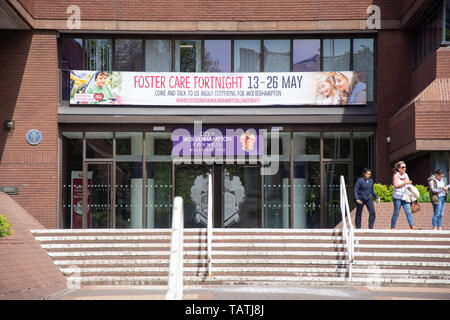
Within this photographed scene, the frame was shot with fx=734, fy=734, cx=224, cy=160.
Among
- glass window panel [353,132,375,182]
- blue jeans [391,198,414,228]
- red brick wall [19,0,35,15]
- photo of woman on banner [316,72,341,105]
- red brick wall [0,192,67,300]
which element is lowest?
red brick wall [0,192,67,300]

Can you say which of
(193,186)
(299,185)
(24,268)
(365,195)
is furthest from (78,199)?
(365,195)

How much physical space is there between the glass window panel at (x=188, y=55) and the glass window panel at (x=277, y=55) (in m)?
2.04

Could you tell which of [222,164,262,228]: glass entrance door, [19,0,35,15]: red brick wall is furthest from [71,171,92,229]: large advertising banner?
[19,0,35,15]: red brick wall

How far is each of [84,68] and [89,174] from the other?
126 inches

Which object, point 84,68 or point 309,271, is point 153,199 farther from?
point 309,271

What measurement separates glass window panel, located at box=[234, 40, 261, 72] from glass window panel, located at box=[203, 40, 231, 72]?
0.80 ft

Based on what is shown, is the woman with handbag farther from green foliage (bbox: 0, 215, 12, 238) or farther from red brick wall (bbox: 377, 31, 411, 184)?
green foliage (bbox: 0, 215, 12, 238)

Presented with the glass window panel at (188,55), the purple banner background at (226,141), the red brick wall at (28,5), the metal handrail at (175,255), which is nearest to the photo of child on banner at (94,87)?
the glass window panel at (188,55)

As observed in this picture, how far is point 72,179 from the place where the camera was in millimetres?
21891

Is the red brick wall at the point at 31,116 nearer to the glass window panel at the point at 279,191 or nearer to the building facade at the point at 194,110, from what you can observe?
the building facade at the point at 194,110

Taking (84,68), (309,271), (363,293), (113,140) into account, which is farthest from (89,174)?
(363,293)

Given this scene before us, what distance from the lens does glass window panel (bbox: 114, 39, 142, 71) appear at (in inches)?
874

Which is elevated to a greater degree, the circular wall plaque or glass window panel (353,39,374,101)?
glass window panel (353,39,374,101)

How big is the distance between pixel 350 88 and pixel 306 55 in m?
1.69
